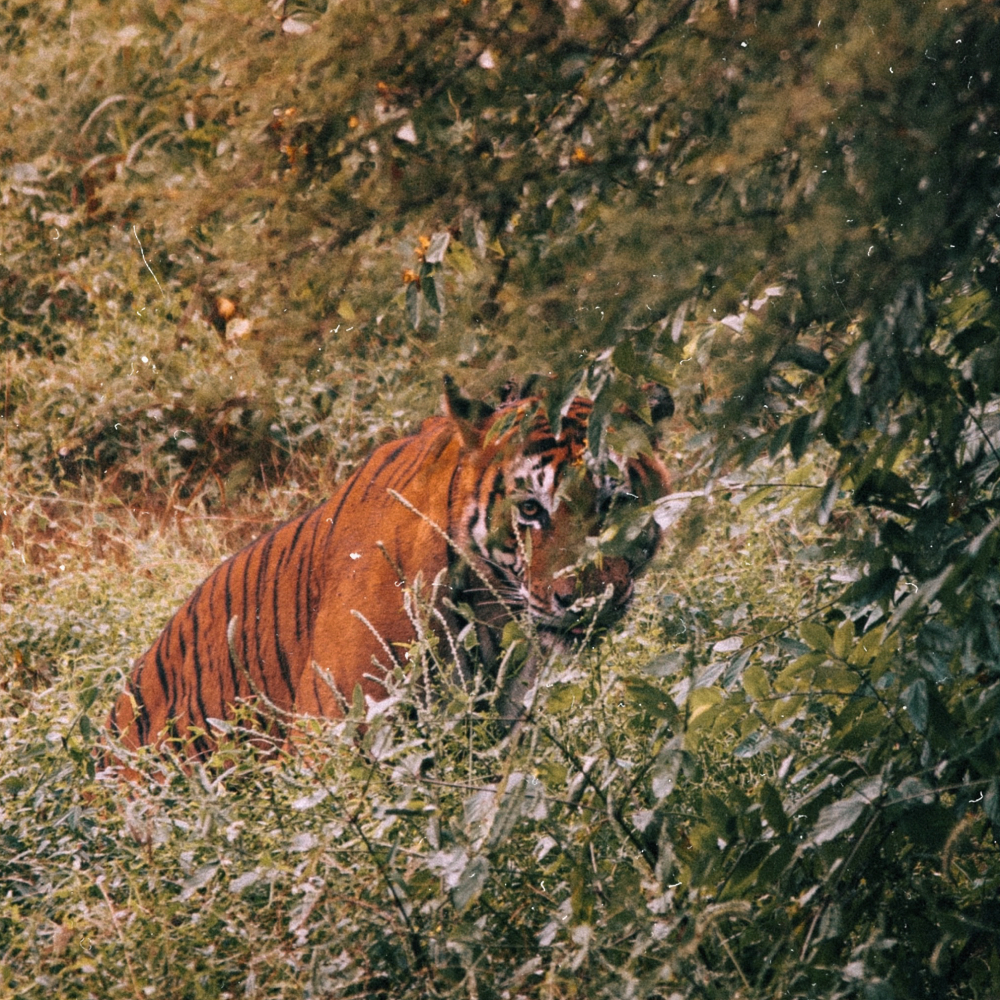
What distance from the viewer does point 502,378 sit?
198 cm

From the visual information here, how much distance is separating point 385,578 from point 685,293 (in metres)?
1.84

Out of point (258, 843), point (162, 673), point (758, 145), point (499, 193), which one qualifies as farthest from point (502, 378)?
point (162, 673)

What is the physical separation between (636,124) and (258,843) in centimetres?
151

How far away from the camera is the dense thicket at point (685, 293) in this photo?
5.71 feet

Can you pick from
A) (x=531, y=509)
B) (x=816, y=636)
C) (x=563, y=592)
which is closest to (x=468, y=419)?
(x=531, y=509)

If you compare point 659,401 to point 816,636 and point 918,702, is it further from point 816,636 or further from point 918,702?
point 918,702

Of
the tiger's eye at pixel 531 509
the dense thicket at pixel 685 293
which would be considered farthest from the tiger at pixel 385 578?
the dense thicket at pixel 685 293

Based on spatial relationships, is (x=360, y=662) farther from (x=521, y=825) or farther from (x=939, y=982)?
(x=939, y=982)

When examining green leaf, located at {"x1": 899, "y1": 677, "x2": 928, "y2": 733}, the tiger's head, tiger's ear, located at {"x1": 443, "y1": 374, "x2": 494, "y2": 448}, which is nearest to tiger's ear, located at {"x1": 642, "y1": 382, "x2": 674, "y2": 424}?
the tiger's head

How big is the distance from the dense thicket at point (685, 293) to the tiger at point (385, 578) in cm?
94

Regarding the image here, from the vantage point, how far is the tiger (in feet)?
11.4

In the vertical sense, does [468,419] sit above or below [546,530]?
above

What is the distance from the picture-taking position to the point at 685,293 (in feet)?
6.09

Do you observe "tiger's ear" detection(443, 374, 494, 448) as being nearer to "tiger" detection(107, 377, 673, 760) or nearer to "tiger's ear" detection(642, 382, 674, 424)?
"tiger" detection(107, 377, 673, 760)
